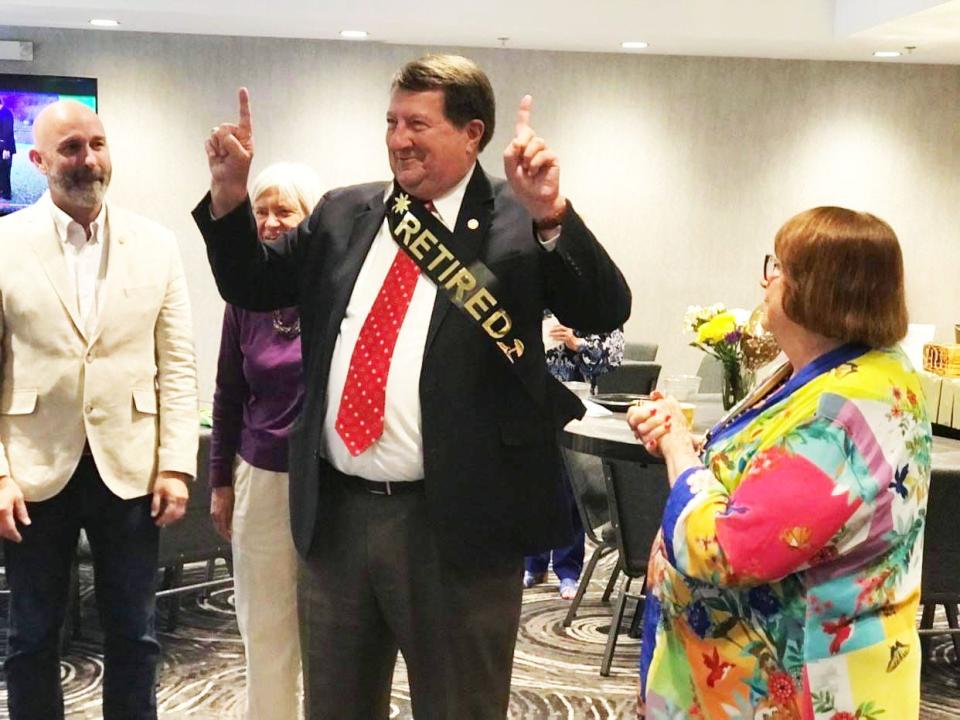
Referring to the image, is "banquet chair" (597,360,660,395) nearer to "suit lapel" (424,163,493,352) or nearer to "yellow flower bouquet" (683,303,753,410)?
"yellow flower bouquet" (683,303,753,410)

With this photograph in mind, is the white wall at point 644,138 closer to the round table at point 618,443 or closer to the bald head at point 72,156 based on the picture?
the round table at point 618,443

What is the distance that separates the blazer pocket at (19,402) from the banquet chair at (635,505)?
170 cm

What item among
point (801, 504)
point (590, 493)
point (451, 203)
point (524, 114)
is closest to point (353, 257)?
point (451, 203)

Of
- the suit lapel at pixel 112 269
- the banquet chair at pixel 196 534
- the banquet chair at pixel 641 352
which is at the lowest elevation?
the banquet chair at pixel 196 534

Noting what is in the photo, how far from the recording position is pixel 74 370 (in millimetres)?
2639

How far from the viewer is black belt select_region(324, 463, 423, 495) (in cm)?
208

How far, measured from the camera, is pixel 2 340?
2639 millimetres

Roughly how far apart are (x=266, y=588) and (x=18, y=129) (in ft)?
16.5

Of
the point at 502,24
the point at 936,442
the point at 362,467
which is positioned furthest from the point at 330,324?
the point at 502,24

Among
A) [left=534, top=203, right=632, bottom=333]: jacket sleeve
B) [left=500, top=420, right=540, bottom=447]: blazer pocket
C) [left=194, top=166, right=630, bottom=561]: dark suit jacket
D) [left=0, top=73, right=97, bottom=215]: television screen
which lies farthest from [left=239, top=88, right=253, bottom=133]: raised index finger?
[left=0, top=73, right=97, bottom=215]: television screen

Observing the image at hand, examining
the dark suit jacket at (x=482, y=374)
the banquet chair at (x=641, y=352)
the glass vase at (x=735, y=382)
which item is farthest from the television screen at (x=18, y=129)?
the dark suit jacket at (x=482, y=374)

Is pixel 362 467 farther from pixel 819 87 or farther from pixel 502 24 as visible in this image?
pixel 819 87

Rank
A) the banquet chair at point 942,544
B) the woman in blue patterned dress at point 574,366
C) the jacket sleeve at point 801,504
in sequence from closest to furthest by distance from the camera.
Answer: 1. the jacket sleeve at point 801,504
2. the banquet chair at point 942,544
3. the woman in blue patterned dress at point 574,366

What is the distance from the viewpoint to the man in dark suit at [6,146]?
22.5 ft
